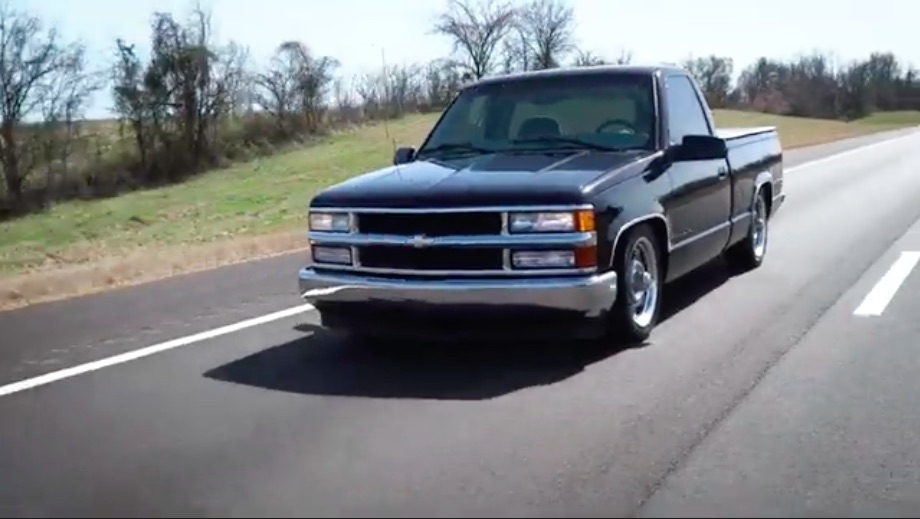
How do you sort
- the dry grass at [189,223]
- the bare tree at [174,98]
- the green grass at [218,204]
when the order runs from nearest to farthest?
the dry grass at [189,223], the green grass at [218,204], the bare tree at [174,98]

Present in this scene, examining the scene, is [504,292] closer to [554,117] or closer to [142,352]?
[554,117]

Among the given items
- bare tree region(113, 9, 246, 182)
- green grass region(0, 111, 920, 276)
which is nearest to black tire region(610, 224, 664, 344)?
green grass region(0, 111, 920, 276)

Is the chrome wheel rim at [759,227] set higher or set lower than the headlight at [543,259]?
lower

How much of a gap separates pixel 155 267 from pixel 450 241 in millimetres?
5942

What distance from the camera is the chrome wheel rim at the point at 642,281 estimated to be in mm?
6492

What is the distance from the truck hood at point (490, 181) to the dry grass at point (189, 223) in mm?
3916

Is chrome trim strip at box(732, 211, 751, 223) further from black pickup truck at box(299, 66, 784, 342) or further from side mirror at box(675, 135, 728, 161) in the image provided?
side mirror at box(675, 135, 728, 161)

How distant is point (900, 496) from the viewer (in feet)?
13.0

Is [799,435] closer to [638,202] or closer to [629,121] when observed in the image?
[638,202]

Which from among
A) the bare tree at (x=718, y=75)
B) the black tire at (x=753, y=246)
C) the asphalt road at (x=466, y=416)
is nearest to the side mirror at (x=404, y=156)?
the asphalt road at (x=466, y=416)

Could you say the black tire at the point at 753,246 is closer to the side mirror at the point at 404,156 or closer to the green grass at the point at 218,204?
the side mirror at the point at 404,156

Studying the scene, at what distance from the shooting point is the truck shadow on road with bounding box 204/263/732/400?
5.58 meters

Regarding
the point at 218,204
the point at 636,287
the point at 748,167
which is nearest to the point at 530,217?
the point at 636,287

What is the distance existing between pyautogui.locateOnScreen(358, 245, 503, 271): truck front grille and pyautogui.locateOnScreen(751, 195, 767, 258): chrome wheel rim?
4.30 meters
